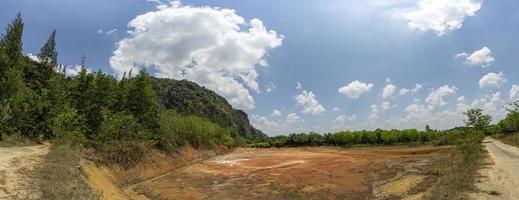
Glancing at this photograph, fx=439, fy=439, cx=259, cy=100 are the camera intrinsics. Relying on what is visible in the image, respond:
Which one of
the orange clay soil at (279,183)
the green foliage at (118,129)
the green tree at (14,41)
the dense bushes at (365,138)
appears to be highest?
the green tree at (14,41)

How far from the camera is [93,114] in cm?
3922

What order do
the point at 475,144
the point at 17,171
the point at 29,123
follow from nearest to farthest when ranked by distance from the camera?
the point at 17,171 < the point at 475,144 < the point at 29,123

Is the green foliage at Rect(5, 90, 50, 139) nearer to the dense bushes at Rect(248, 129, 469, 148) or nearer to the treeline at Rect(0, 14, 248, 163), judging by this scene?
the treeline at Rect(0, 14, 248, 163)

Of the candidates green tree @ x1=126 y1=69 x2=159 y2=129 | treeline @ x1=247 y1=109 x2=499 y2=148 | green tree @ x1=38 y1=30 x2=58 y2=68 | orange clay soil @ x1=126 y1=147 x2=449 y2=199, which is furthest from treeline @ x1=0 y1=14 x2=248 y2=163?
treeline @ x1=247 y1=109 x2=499 y2=148

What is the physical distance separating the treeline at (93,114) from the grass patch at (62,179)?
5533mm

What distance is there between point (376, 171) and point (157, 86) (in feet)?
453

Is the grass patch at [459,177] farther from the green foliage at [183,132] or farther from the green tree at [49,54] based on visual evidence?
the green tree at [49,54]

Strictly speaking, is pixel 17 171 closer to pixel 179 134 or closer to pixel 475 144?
pixel 475 144

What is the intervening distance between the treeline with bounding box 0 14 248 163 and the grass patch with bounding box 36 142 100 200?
553 centimetres

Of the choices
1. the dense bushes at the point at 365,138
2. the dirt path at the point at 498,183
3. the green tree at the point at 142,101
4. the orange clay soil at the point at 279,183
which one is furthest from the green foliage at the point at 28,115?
the dense bushes at the point at 365,138

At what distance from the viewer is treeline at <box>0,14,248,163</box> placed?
1288 inches

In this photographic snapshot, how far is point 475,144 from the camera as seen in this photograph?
27094 mm

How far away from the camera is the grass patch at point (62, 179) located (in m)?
14.1

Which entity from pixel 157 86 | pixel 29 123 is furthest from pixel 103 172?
pixel 157 86
